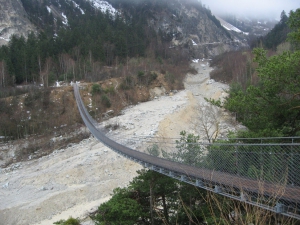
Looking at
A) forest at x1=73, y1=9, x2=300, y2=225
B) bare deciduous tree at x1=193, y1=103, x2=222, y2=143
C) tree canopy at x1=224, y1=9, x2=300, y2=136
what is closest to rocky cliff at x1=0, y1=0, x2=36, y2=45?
bare deciduous tree at x1=193, y1=103, x2=222, y2=143

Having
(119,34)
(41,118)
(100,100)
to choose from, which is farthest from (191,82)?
(41,118)

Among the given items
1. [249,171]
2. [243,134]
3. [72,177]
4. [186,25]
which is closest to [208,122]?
[72,177]

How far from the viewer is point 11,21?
4678cm

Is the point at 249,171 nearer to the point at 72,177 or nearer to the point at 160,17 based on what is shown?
the point at 72,177

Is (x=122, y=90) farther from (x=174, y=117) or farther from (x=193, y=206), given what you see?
(x=193, y=206)

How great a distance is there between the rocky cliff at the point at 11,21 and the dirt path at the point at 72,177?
33871 mm

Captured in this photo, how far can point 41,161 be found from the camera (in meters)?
17.1

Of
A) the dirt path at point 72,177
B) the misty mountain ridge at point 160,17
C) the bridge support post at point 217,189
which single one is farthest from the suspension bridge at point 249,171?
the misty mountain ridge at point 160,17

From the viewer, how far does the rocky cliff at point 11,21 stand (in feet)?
150

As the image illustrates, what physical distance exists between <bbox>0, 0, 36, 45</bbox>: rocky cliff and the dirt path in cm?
3387

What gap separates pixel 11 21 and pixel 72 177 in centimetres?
4207

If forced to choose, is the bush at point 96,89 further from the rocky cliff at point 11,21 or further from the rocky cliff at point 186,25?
the rocky cliff at point 186,25

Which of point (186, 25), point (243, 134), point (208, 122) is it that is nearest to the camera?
point (243, 134)

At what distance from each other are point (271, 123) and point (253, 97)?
2.92 ft
